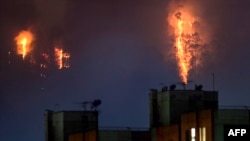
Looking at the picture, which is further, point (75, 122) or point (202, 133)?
point (75, 122)

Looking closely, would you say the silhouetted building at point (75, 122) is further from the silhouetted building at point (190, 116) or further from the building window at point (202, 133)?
the building window at point (202, 133)

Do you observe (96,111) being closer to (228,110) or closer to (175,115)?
(175,115)

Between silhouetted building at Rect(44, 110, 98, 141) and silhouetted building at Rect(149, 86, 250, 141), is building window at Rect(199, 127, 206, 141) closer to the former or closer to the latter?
silhouetted building at Rect(149, 86, 250, 141)

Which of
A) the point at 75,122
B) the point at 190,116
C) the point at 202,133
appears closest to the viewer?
the point at 202,133

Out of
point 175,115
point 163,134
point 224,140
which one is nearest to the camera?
point 224,140

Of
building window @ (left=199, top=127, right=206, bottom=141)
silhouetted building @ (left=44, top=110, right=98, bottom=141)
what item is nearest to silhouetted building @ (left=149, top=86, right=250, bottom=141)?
building window @ (left=199, top=127, right=206, bottom=141)

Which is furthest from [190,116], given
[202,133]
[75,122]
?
[75,122]

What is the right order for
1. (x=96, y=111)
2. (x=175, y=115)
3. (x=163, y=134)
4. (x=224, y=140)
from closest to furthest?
(x=224, y=140), (x=163, y=134), (x=175, y=115), (x=96, y=111)

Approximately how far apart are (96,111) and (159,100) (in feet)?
77.0

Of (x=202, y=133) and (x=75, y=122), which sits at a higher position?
(x=75, y=122)

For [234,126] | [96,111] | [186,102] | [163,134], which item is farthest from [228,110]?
[96,111]

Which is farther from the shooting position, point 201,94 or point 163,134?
point 201,94

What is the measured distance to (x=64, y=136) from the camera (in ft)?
552

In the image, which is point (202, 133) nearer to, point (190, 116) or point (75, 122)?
point (190, 116)
